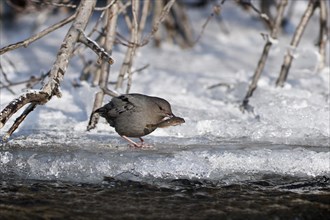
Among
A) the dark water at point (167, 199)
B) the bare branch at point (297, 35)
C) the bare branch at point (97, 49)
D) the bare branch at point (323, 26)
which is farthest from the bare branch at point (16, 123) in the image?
the bare branch at point (323, 26)

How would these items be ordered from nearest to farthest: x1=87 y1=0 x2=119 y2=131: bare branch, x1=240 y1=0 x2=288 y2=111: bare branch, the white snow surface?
the white snow surface < x1=87 y1=0 x2=119 y2=131: bare branch < x1=240 y1=0 x2=288 y2=111: bare branch

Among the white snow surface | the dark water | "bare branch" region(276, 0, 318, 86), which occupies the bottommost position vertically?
the dark water

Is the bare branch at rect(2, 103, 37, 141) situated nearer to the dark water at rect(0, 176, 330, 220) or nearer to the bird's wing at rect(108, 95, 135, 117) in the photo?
the dark water at rect(0, 176, 330, 220)

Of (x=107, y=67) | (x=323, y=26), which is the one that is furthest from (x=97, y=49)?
(x=323, y=26)

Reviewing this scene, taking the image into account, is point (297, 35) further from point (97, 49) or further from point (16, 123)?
point (16, 123)

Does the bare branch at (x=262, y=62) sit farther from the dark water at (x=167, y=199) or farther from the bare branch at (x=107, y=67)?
the dark water at (x=167, y=199)

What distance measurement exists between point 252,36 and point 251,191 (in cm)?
567

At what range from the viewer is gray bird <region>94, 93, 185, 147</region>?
478cm

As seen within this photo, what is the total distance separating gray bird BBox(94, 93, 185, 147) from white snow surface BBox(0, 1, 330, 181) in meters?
0.14

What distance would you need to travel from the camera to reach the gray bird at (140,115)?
15.7 ft

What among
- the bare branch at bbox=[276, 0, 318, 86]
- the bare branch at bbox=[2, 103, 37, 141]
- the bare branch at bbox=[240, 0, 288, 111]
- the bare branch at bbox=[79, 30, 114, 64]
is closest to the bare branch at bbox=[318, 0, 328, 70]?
the bare branch at bbox=[276, 0, 318, 86]

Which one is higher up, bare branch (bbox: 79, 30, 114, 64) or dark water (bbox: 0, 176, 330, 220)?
bare branch (bbox: 79, 30, 114, 64)

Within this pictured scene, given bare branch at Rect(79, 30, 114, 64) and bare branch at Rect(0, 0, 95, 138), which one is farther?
bare branch at Rect(79, 30, 114, 64)

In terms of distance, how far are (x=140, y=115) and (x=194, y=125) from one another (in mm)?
899
